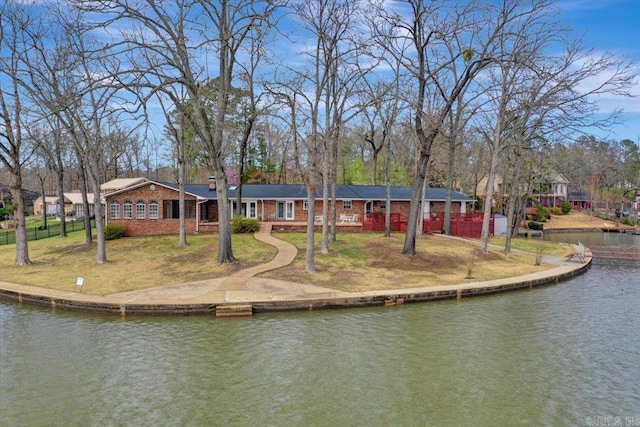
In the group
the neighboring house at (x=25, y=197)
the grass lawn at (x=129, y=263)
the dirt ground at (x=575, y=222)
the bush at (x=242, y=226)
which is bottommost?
the grass lawn at (x=129, y=263)

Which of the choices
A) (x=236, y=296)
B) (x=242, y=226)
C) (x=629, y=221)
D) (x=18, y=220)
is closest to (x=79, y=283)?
(x=236, y=296)

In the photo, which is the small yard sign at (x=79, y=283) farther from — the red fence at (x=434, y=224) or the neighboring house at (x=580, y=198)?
the neighboring house at (x=580, y=198)

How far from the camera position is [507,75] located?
24.5m

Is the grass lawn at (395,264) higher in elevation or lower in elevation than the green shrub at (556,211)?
lower

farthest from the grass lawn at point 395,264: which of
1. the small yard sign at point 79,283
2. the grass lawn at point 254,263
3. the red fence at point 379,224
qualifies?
the small yard sign at point 79,283

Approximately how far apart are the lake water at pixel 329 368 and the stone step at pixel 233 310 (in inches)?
14.8

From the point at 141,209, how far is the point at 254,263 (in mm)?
12775

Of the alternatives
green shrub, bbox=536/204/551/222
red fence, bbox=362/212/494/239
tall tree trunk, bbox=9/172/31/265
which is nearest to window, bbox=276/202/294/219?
red fence, bbox=362/212/494/239

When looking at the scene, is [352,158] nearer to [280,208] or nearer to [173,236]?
[280,208]

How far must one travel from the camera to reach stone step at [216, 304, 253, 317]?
1345 cm

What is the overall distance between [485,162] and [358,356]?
49.4 meters

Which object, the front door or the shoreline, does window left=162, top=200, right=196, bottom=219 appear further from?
the shoreline

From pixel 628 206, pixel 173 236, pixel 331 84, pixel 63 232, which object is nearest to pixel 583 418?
pixel 331 84

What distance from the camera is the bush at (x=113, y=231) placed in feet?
89.7
